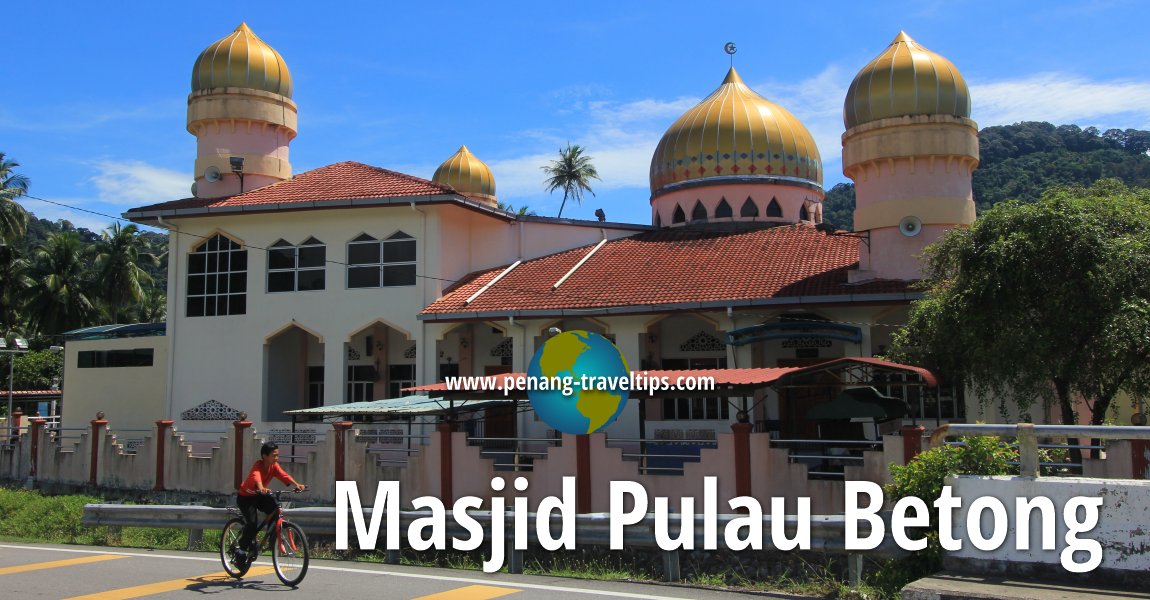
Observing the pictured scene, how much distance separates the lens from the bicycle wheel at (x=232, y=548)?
352 inches

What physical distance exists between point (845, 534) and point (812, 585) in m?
0.52

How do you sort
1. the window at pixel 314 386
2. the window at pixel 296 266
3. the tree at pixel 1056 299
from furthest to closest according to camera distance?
the window at pixel 314 386 < the window at pixel 296 266 < the tree at pixel 1056 299

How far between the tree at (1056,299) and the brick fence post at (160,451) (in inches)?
558

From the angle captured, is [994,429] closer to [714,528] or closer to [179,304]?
[714,528]

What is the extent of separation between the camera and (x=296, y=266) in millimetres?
23062

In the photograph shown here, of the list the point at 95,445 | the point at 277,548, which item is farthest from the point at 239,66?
the point at 277,548

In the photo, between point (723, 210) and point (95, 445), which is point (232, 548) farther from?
point (723, 210)

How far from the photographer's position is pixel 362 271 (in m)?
22.6

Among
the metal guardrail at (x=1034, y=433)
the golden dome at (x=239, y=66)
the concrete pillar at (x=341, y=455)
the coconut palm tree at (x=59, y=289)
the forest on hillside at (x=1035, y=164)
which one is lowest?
the concrete pillar at (x=341, y=455)

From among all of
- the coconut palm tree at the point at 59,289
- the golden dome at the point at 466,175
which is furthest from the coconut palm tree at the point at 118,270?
the golden dome at the point at 466,175

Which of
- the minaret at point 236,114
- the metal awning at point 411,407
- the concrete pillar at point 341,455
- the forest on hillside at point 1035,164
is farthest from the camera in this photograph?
the forest on hillside at point 1035,164

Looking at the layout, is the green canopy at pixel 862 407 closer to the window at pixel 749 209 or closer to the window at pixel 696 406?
the window at pixel 696 406

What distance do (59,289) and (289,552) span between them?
3567cm

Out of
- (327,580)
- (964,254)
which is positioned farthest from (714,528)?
(964,254)
